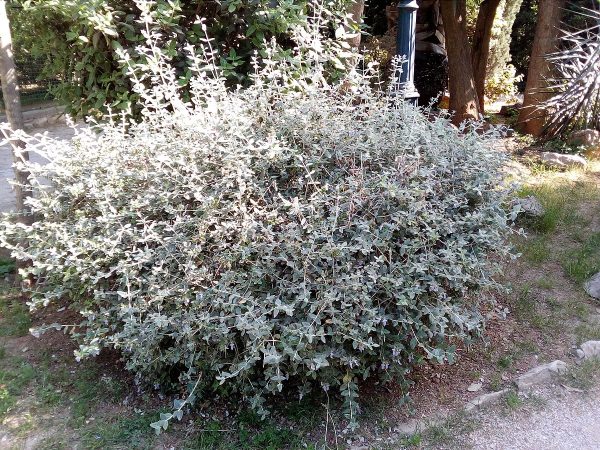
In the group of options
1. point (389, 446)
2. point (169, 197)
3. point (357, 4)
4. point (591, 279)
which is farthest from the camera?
point (357, 4)

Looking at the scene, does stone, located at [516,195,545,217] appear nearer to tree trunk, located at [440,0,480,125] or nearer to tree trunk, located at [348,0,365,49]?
tree trunk, located at [348,0,365,49]

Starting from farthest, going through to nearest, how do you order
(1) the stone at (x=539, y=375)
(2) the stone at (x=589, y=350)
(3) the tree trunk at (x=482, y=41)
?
(3) the tree trunk at (x=482, y=41), (2) the stone at (x=589, y=350), (1) the stone at (x=539, y=375)

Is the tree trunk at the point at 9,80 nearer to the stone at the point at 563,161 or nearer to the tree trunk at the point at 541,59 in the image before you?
the stone at the point at 563,161

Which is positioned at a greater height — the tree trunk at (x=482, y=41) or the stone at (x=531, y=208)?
the tree trunk at (x=482, y=41)

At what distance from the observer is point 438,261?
2.69 m

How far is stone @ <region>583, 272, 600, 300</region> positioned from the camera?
3.94 m

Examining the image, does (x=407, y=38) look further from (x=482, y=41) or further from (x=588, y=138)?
(x=482, y=41)

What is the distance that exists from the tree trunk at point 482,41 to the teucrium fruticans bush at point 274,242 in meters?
6.69

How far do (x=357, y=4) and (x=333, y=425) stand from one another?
3.55 m

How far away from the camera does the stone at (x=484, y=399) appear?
9.45 feet

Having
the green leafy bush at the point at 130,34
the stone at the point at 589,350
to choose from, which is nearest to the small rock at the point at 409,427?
the stone at the point at 589,350

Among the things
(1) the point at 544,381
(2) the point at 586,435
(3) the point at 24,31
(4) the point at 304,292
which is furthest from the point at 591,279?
(3) the point at 24,31

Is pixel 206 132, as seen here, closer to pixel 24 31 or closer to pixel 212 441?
pixel 212 441

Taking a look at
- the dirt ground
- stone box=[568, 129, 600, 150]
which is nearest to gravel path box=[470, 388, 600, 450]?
the dirt ground
